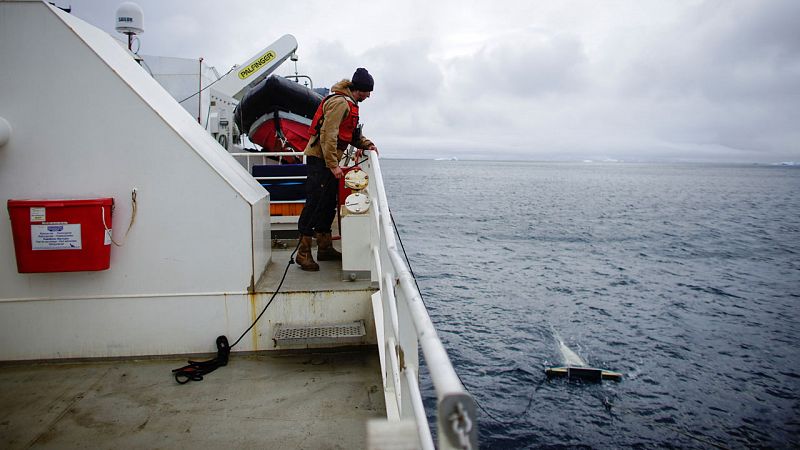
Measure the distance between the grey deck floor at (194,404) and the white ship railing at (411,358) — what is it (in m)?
0.37

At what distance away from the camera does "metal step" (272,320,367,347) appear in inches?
136

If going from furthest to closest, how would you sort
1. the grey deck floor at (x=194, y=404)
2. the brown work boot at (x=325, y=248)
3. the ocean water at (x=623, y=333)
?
1. the ocean water at (x=623, y=333)
2. the brown work boot at (x=325, y=248)
3. the grey deck floor at (x=194, y=404)

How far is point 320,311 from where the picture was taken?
12.5ft

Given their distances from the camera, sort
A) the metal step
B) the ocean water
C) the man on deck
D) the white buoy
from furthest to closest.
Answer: the ocean water, the man on deck, the metal step, the white buoy

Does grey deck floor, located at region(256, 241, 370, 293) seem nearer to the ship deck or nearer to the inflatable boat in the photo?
the ship deck

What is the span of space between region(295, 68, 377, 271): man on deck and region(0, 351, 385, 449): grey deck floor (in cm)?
118

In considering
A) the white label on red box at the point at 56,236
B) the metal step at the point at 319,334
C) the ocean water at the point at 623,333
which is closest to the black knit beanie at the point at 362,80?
the metal step at the point at 319,334

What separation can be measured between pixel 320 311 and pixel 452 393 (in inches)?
114

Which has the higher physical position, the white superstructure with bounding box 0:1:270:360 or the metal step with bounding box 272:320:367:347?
the white superstructure with bounding box 0:1:270:360

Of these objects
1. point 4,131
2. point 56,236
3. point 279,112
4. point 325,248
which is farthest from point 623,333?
point 4,131

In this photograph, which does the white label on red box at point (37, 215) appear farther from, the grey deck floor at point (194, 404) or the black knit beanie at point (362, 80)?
the black knit beanie at point (362, 80)

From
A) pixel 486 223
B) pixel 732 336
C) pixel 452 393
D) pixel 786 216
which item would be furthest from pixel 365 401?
pixel 786 216

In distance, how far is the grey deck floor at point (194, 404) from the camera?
8.79ft

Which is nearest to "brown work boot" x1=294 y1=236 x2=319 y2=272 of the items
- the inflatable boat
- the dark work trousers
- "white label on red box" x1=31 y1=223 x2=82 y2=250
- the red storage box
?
the dark work trousers
